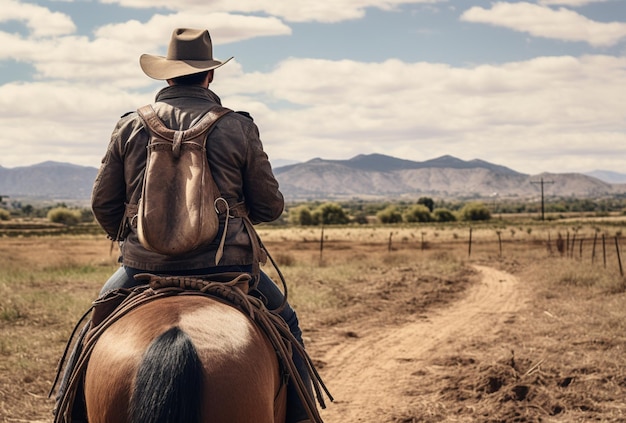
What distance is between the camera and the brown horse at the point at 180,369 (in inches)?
107

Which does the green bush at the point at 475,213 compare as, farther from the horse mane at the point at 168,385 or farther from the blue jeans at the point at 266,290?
the horse mane at the point at 168,385

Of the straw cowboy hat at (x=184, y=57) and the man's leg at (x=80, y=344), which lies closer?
the man's leg at (x=80, y=344)

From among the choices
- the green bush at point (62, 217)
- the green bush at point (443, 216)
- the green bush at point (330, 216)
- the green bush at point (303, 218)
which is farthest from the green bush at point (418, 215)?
the green bush at point (62, 217)

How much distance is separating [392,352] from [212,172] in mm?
7069

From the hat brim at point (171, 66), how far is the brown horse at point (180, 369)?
4.55ft

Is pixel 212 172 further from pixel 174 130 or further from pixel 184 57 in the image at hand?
pixel 184 57

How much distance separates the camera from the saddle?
3.32 metres

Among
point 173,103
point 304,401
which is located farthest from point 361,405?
point 173,103

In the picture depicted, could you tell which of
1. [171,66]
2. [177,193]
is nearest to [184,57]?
[171,66]

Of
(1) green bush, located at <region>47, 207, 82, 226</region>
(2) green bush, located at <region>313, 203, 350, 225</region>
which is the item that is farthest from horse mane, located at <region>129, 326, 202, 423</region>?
(1) green bush, located at <region>47, 207, 82, 226</region>

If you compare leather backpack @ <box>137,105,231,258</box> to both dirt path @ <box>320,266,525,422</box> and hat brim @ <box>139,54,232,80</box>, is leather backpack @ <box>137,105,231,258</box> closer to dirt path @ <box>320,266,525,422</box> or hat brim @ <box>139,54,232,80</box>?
hat brim @ <box>139,54,232,80</box>

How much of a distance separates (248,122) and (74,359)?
1.54 metres

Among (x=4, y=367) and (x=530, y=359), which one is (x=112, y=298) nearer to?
(x=4, y=367)

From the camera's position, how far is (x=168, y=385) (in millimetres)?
2699
